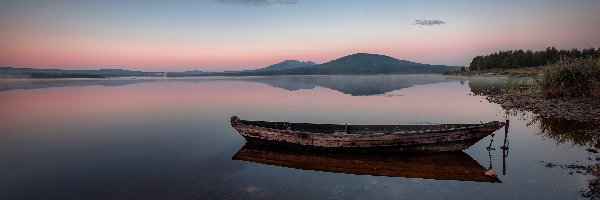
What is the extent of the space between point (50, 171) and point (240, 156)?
326 inches

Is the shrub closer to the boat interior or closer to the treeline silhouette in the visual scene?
the boat interior

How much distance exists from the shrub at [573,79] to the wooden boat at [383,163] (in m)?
19.9

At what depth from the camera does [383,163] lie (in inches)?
625

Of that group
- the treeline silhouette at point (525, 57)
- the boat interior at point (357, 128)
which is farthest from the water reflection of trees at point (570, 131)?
the treeline silhouette at point (525, 57)

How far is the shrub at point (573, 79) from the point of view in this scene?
29.0 m

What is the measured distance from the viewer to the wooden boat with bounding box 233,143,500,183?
47.0ft

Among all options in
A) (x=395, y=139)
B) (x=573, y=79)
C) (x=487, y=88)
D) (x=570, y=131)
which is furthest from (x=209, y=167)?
(x=487, y=88)

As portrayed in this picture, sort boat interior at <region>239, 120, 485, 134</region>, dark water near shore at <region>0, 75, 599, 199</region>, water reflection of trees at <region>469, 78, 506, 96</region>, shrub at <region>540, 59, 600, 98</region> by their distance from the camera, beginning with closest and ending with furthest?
dark water near shore at <region>0, 75, 599, 199</region>
boat interior at <region>239, 120, 485, 134</region>
shrub at <region>540, 59, 600, 98</region>
water reflection of trees at <region>469, 78, 506, 96</region>

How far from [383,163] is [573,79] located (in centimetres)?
2486

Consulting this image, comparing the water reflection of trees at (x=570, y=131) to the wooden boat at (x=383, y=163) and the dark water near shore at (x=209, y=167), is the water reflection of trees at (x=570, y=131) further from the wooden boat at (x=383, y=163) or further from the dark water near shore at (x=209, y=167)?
the wooden boat at (x=383, y=163)

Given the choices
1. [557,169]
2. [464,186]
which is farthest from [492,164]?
[464,186]

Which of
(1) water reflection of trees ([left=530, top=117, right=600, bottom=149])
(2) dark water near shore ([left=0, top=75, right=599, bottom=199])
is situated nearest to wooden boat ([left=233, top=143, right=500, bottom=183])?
(2) dark water near shore ([left=0, top=75, right=599, bottom=199])

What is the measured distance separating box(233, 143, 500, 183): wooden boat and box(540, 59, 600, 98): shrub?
19.9m

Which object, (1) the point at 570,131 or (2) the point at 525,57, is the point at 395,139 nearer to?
(1) the point at 570,131
